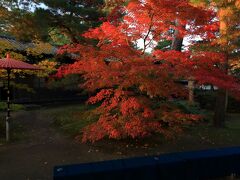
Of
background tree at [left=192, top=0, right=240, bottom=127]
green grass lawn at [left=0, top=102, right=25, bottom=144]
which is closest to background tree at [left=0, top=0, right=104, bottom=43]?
green grass lawn at [left=0, top=102, right=25, bottom=144]

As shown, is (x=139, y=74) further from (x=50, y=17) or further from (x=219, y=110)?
(x=50, y=17)

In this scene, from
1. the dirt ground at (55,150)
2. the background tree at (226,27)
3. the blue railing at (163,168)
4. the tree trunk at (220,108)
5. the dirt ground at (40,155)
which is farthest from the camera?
the tree trunk at (220,108)

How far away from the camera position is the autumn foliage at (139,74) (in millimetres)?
8227

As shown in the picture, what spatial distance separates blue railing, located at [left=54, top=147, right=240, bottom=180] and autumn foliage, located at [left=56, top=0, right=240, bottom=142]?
225 centimetres

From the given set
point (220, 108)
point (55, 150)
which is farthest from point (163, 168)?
point (220, 108)

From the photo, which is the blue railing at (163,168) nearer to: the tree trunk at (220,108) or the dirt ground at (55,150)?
the dirt ground at (55,150)

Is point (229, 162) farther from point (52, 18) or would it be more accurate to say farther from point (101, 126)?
point (52, 18)

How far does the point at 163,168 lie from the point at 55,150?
420 centimetres

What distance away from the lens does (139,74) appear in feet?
26.8

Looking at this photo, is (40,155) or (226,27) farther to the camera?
(226,27)

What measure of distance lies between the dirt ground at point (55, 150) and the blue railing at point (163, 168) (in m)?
1.75

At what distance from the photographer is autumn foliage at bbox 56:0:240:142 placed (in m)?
8.23

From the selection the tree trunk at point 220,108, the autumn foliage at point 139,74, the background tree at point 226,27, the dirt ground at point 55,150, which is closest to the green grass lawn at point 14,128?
the dirt ground at point 55,150

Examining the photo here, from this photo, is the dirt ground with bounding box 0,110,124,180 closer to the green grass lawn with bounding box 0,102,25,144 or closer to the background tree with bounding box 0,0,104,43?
the green grass lawn with bounding box 0,102,25,144
